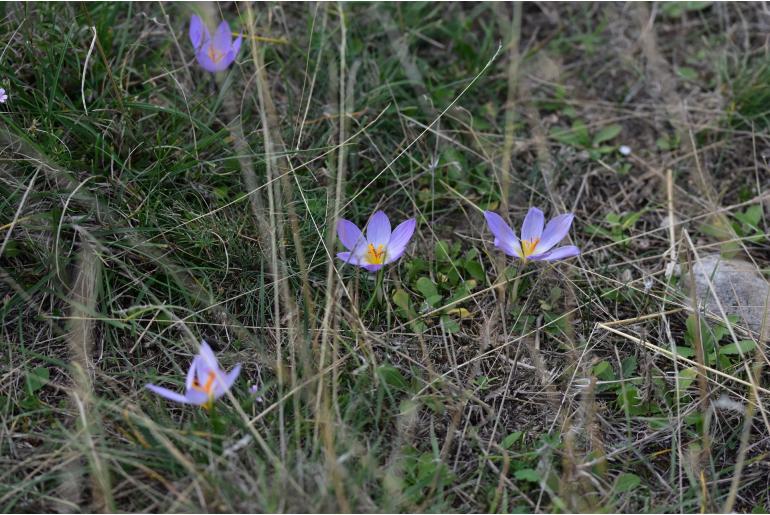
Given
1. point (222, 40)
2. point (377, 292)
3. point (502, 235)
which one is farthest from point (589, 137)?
point (222, 40)

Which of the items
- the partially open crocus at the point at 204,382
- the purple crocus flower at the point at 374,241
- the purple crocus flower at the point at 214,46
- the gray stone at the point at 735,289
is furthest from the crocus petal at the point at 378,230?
the gray stone at the point at 735,289

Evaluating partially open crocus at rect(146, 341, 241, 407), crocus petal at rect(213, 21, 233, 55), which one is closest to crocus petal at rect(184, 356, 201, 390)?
partially open crocus at rect(146, 341, 241, 407)

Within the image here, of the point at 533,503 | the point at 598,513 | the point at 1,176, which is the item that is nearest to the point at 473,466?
the point at 533,503

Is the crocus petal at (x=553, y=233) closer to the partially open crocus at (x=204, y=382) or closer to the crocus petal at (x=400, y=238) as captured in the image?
the crocus petal at (x=400, y=238)

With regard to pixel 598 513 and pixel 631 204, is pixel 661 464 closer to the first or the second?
pixel 598 513

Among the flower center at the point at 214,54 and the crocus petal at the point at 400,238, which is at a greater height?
the flower center at the point at 214,54

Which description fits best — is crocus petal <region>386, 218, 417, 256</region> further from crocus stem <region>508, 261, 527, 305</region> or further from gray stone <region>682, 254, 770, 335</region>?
gray stone <region>682, 254, 770, 335</region>
